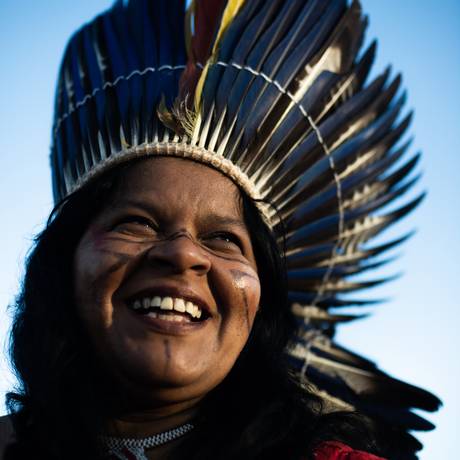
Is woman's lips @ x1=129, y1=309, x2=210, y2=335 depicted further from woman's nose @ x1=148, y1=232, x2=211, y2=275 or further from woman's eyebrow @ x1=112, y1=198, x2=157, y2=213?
woman's eyebrow @ x1=112, y1=198, x2=157, y2=213

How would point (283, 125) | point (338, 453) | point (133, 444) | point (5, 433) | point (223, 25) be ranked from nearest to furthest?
point (338, 453) < point (133, 444) < point (5, 433) < point (283, 125) < point (223, 25)

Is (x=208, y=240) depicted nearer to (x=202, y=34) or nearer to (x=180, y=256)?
(x=180, y=256)

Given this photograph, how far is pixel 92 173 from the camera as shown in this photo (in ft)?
9.23

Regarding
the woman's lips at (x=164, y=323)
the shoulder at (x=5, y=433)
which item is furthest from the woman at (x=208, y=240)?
the shoulder at (x=5, y=433)

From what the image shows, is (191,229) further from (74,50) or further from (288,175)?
(74,50)

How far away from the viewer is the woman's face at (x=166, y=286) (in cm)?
227

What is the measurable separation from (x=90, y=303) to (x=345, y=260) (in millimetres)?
1493

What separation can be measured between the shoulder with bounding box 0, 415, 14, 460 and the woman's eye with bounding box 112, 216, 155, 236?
2.92 ft

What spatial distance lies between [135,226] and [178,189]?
0.63 ft

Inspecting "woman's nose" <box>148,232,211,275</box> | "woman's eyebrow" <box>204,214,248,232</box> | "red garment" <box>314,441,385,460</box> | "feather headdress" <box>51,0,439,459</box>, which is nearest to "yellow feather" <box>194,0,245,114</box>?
"feather headdress" <box>51,0,439,459</box>

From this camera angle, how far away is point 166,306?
2293mm

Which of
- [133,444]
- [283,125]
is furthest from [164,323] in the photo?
[283,125]

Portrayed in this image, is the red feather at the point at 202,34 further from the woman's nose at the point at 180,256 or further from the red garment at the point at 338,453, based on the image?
the red garment at the point at 338,453

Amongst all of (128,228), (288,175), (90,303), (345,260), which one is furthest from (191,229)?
(345,260)
